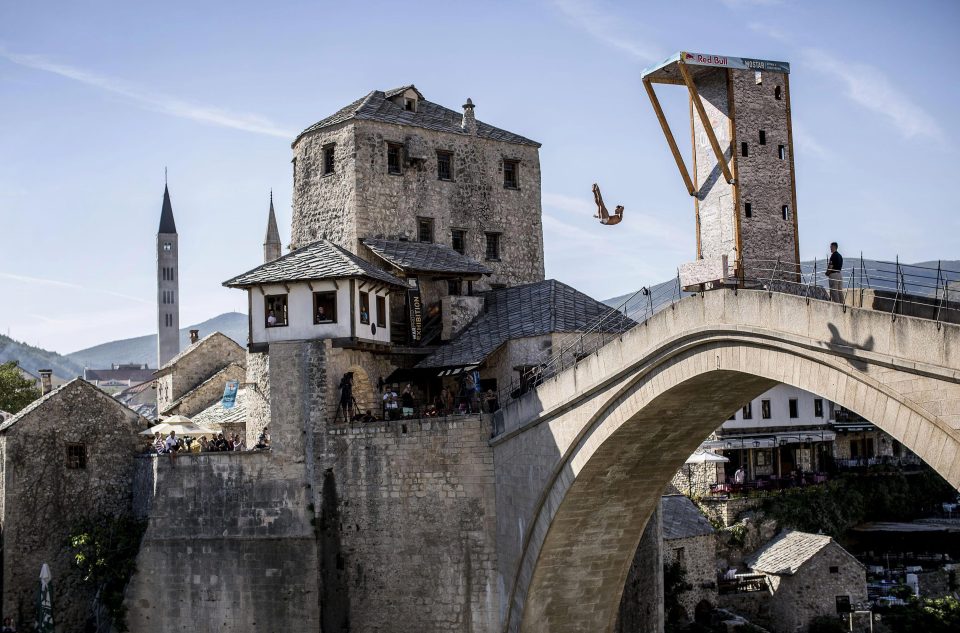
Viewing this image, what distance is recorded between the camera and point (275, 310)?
34.1m

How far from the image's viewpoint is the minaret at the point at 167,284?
134500 mm

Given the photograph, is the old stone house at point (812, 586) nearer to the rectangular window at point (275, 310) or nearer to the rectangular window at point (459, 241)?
the rectangular window at point (459, 241)

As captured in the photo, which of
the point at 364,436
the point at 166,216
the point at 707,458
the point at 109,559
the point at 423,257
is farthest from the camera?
the point at 166,216

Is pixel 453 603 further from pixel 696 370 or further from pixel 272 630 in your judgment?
pixel 696 370

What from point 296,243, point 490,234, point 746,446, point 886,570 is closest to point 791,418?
point 746,446

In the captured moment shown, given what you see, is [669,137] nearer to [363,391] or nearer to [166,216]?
[363,391]

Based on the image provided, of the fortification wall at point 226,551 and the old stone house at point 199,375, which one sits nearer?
the fortification wall at point 226,551

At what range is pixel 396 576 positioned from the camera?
104 ft

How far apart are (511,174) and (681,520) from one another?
1544 cm

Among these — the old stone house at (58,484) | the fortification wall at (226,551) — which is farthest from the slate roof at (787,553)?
the old stone house at (58,484)

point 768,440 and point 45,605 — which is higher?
point 768,440

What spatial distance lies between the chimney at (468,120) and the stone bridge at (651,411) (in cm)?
1429

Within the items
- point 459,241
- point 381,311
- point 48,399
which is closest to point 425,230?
point 459,241

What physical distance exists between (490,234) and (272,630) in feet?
54.6
